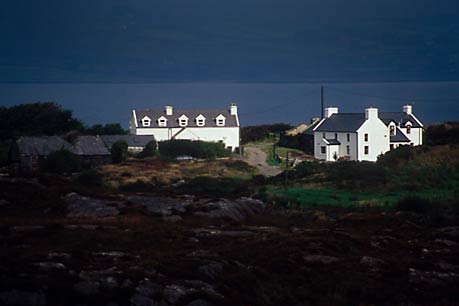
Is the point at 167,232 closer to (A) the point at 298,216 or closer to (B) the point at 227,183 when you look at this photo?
(A) the point at 298,216

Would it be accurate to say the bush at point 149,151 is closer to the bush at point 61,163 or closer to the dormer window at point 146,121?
the dormer window at point 146,121

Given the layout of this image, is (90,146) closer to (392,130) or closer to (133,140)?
(133,140)

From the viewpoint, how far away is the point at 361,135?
2339 inches

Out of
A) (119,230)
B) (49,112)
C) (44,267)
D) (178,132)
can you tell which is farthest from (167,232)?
(49,112)

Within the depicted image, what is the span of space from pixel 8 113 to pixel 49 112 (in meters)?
4.59

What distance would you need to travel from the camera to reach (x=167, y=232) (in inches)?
963

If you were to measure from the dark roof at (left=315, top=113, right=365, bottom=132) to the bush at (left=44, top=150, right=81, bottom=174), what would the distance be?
69.0 feet

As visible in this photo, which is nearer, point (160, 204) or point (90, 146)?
point (160, 204)

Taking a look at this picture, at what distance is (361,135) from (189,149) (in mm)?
14802

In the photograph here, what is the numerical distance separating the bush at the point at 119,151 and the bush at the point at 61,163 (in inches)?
206

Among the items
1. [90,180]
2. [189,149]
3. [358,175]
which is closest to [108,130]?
[189,149]

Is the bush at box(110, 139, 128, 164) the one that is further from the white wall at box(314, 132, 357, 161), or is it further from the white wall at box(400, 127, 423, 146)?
the white wall at box(400, 127, 423, 146)

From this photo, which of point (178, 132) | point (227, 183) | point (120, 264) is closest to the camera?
point (120, 264)

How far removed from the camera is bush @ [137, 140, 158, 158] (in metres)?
62.7
